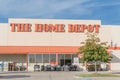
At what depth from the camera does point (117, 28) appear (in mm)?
72375

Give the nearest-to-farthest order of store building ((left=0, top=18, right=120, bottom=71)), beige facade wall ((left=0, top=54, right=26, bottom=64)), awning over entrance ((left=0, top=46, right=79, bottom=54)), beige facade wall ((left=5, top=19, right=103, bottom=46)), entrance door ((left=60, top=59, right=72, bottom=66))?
awning over entrance ((left=0, top=46, right=79, bottom=54)) → store building ((left=0, top=18, right=120, bottom=71)) → entrance door ((left=60, top=59, right=72, bottom=66)) → beige facade wall ((left=0, top=54, right=26, bottom=64)) → beige facade wall ((left=5, top=19, right=103, bottom=46))

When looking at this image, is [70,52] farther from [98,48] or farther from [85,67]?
[98,48]

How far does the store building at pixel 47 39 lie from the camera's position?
67.4 m

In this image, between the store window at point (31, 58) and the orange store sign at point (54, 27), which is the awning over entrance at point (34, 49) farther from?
the orange store sign at point (54, 27)

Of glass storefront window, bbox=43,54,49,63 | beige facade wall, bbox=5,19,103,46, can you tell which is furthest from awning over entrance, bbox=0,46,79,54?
beige facade wall, bbox=5,19,103,46

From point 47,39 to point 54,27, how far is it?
2.77 m

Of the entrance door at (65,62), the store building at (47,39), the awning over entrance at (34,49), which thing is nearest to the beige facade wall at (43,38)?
the store building at (47,39)

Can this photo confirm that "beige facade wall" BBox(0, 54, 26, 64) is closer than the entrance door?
No

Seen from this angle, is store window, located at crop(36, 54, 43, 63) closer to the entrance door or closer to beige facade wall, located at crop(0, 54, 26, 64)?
beige facade wall, located at crop(0, 54, 26, 64)

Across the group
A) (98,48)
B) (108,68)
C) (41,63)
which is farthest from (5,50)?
(98,48)

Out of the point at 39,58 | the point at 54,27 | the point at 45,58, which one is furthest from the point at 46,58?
the point at 54,27

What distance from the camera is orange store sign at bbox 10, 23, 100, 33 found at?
70.1 m

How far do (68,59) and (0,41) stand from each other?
13379 mm

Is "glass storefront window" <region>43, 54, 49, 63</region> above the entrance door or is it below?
above
